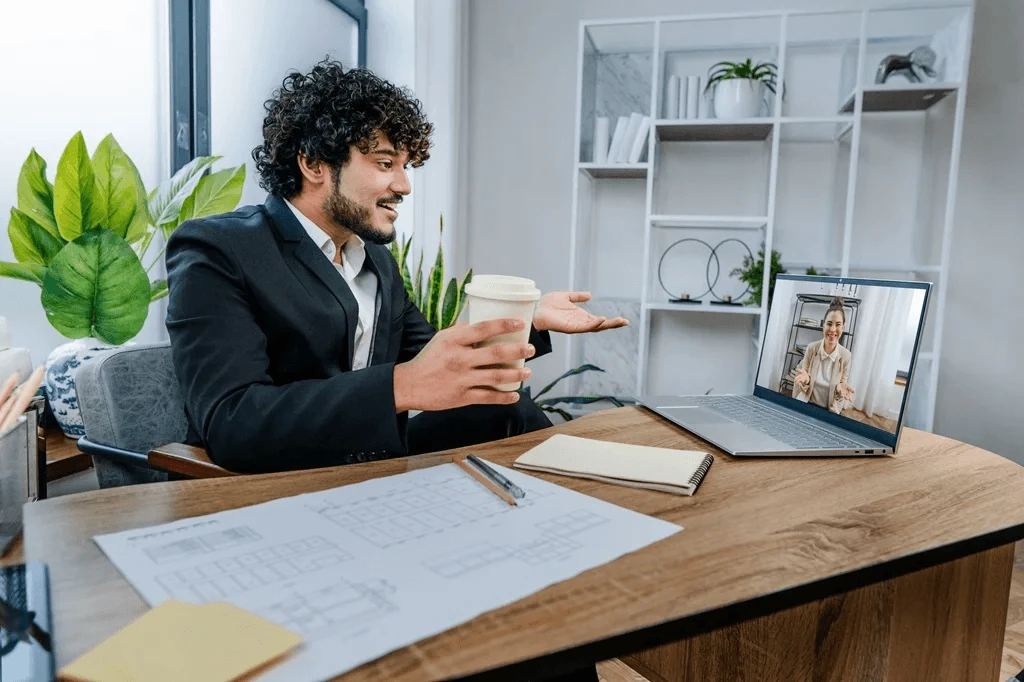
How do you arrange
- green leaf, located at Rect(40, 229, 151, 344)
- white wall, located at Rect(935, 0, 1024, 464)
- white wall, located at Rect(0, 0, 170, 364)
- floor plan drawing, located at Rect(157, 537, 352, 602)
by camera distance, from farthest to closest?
white wall, located at Rect(935, 0, 1024, 464), white wall, located at Rect(0, 0, 170, 364), green leaf, located at Rect(40, 229, 151, 344), floor plan drawing, located at Rect(157, 537, 352, 602)

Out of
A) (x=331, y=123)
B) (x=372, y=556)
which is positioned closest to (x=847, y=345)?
(x=372, y=556)

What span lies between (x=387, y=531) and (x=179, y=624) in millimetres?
221

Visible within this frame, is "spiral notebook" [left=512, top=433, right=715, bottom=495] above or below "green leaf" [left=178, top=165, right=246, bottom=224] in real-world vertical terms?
below

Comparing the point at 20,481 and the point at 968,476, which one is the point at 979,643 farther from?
the point at 20,481

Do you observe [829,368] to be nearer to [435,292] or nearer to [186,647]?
[186,647]

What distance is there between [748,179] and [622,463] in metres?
2.91

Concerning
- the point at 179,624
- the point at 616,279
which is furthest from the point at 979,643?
the point at 616,279

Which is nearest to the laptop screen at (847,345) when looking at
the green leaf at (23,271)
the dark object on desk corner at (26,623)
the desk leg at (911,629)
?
the desk leg at (911,629)

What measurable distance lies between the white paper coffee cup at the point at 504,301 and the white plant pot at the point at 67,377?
1.22 m

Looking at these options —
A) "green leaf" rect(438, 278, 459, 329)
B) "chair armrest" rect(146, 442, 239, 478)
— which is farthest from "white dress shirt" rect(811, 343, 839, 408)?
"green leaf" rect(438, 278, 459, 329)

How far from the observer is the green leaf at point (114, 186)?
169 centimetres

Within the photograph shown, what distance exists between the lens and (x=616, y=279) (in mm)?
3736

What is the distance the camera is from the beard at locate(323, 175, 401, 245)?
1480mm

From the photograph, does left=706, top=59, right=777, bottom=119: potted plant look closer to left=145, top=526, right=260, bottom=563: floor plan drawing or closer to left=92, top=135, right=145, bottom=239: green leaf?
left=92, top=135, right=145, bottom=239: green leaf
